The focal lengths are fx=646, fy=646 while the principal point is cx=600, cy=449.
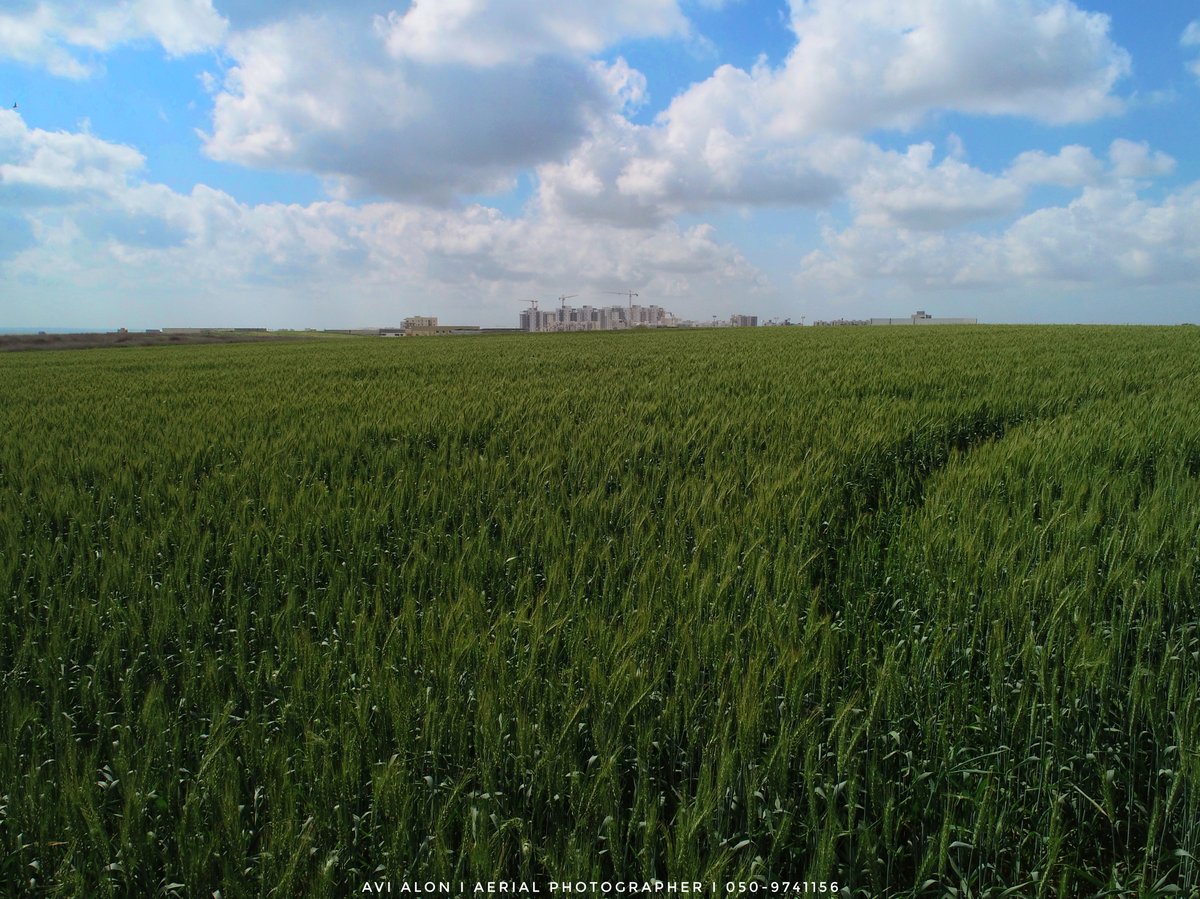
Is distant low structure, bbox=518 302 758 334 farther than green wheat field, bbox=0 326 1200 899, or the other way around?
distant low structure, bbox=518 302 758 334

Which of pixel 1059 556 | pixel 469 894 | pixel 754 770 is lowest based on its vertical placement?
pixel 469 894

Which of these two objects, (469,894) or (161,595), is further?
(161,595)

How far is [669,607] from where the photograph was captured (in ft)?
8.42

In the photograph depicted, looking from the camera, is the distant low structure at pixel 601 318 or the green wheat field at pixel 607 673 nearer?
the green wheat field at pixel 607 673

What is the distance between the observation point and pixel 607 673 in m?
2.08

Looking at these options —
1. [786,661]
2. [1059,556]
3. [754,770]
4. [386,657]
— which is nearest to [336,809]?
[386,657]

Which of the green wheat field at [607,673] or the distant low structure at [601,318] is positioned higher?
the distant low structure at [601,318]

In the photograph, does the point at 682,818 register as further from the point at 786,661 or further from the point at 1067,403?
the point at 1067,403

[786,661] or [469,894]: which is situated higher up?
[786,661]

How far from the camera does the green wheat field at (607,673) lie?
4.96ft

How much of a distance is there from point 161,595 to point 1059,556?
3830 millimetres

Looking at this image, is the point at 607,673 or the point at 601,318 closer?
the point at 607,673

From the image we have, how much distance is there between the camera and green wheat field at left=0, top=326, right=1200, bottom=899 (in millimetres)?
1511

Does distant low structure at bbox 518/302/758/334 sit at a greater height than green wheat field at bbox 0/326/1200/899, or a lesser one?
greater
